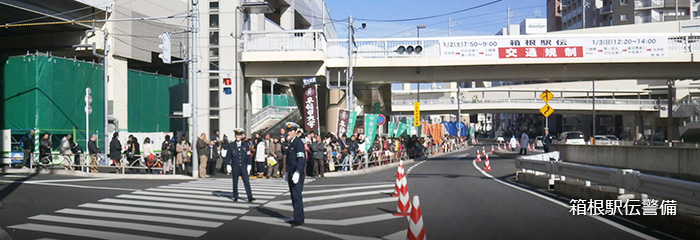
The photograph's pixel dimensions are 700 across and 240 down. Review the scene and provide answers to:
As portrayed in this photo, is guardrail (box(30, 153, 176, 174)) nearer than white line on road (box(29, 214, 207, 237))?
No

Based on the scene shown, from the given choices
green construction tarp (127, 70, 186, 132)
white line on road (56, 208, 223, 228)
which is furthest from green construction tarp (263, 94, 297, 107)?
white line on road (56, 208, 223, 228)

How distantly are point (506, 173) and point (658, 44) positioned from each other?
10831 mm

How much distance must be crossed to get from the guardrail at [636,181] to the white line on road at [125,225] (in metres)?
7.66

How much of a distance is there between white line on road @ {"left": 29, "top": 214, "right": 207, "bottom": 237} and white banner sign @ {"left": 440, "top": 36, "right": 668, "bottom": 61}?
2212 centimetres

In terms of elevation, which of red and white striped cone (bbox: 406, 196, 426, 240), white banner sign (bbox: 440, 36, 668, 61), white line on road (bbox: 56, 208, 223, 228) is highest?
white banner sign (bbox: 440, 36, 668, 61)

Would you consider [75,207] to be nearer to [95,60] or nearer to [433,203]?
[433,203]

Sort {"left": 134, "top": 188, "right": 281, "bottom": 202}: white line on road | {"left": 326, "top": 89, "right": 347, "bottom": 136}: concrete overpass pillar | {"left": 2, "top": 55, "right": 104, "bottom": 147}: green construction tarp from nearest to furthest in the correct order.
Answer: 1. {"left": 134, "top": 188, "right": 281, "bottom": 202}: white line on road
2. {"left": 2, "top": 55, "right": 104, "bottom": 147}: green construction tarp
3. {"left": 326, "top": 89, "right": 347, "bottom": 136}: concrete overpass pillar

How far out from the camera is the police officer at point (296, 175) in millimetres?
10820

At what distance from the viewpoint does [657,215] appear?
10.6 meters

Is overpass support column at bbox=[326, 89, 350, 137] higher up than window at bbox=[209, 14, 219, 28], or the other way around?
window at bbox=[209, 14, 219, 28]

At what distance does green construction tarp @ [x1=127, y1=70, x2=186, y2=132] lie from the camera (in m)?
39.4

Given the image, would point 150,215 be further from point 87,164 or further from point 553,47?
point 553,47

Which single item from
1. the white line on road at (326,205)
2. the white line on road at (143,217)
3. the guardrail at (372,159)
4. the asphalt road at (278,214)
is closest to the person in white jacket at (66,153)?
the asphalt road at (278,214)

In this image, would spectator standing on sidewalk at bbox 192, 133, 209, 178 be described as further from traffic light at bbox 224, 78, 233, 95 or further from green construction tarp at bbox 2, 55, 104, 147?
green construction tarp at bbox 2, 55, 104, 147
